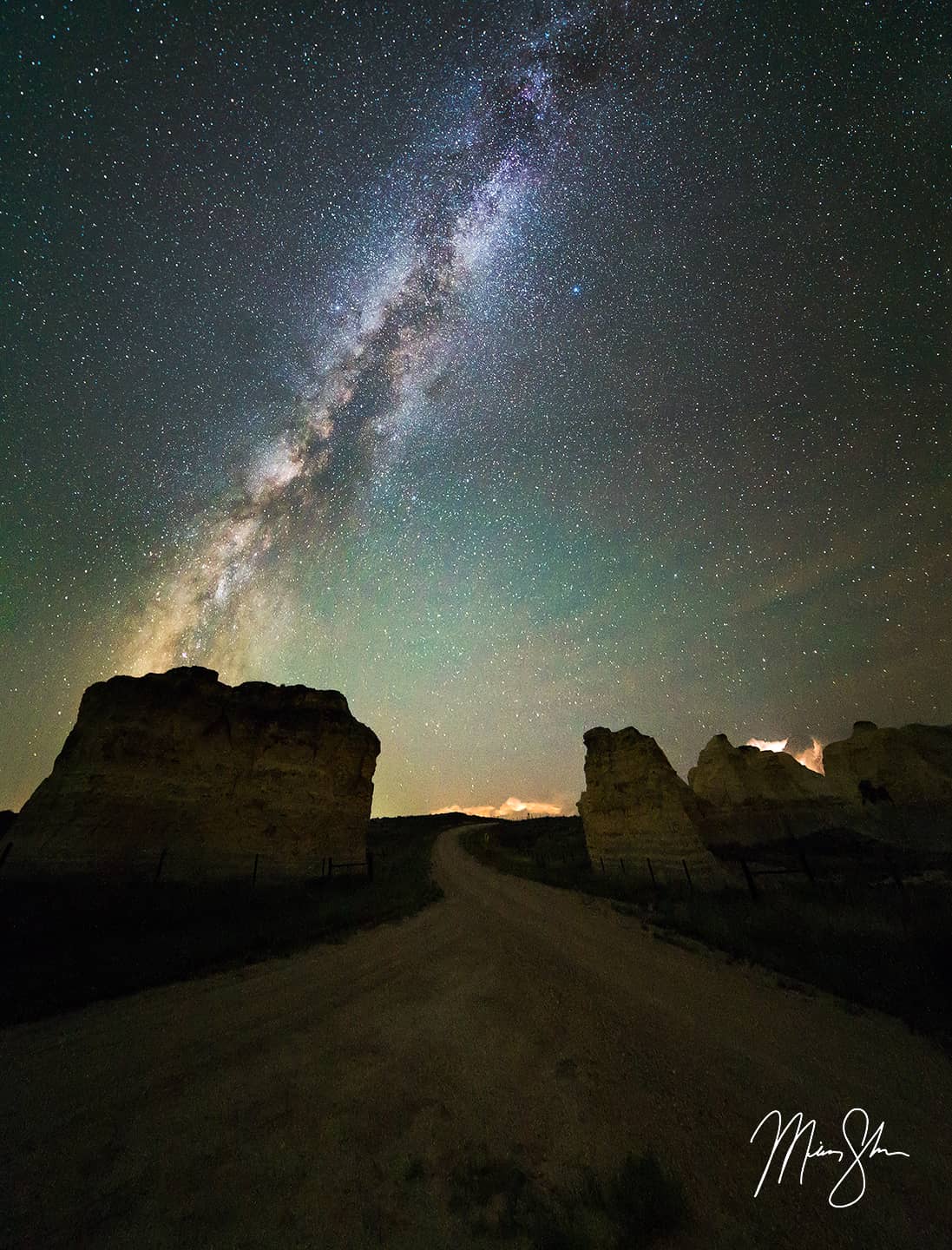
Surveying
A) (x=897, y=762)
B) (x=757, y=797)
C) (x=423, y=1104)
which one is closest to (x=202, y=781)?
(x=423, y=1104)

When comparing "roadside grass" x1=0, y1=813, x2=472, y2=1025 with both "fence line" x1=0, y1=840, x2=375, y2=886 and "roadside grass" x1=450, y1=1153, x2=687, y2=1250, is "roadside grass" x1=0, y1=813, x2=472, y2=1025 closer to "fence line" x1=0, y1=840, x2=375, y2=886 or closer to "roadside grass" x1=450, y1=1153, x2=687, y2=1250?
"fence line" x1=0, y1=840, x2=375, y2=886

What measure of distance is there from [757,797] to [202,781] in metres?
50.1

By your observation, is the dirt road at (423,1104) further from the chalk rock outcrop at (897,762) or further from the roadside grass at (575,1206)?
the chalk rock outcrop at (897,762)

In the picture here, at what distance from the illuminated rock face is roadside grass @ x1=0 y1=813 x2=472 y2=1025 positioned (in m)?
1.80

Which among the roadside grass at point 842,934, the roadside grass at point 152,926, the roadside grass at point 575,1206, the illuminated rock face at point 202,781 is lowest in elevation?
the roadside grass at point 575,1206

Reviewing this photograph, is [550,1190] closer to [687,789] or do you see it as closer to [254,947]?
[254,947]

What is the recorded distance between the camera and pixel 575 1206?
349 centimetres

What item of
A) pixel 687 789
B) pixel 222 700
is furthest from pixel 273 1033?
pixel 687 789

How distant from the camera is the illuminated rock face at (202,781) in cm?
2128
